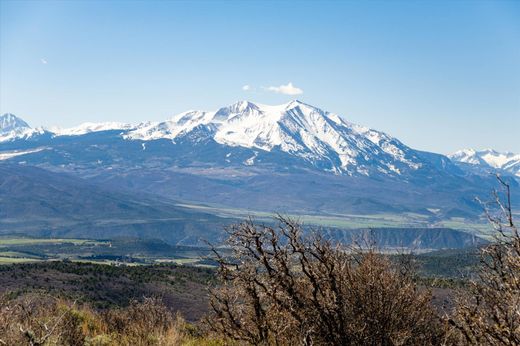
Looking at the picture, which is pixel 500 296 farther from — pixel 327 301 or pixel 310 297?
pixel 310 297

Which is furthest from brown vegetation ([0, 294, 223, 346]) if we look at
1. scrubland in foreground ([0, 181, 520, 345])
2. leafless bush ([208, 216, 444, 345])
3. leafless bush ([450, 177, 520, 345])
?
leafless bush ([450, 177, 520, 345])

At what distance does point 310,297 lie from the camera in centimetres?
841

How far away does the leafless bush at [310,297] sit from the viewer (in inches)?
321

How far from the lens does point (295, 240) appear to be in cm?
792

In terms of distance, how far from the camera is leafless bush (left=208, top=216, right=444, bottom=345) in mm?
8155

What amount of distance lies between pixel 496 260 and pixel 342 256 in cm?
229

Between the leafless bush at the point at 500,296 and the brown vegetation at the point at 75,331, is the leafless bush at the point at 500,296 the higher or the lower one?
the higher one

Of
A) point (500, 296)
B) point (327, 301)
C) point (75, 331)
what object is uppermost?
point (500, 296)

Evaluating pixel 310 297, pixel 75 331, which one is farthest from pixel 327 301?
pixel 75 331

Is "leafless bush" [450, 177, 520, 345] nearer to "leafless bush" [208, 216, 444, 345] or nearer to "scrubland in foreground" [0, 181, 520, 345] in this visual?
"scrubland in foreground" [0, 181, 520, 345]

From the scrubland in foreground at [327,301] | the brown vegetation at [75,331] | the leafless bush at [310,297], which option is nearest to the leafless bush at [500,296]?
the scrubland in foreground at [327,301]

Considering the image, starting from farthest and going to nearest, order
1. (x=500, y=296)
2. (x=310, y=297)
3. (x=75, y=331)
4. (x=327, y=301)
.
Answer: (x=75, y=331) → (x=310, y=297) → (x=327, y=301) → (x=500, y=296)

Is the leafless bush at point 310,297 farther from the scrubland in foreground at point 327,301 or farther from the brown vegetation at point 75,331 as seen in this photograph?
the brown vegetation at point 75,331

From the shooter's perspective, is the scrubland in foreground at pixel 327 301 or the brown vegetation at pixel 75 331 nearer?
the scrubland in foreground at pixel 327 301
